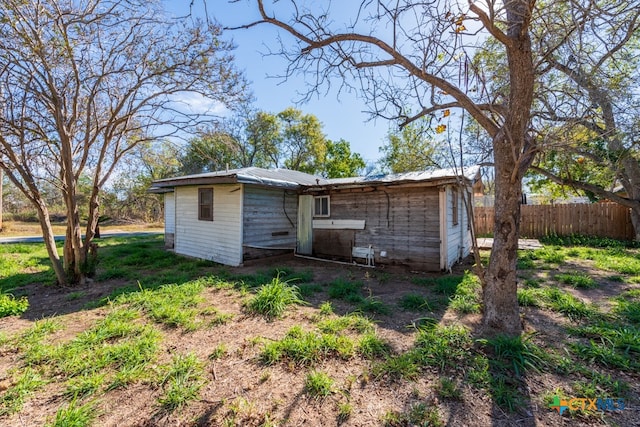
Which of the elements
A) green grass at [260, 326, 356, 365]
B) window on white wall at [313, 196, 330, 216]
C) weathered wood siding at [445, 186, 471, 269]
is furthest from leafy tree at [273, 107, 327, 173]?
green grass at [260, 326, 356, 365]

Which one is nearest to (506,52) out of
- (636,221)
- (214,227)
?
(214,227)

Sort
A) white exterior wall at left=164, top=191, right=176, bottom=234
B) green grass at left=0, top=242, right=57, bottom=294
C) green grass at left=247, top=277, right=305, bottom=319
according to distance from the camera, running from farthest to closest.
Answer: white exterior wall at left=164, top=191, right=176, bottom=234, green grass at left=0, top=242, right=57, bottom=294, green grass at left=247, top=277, right=305, bottom=319

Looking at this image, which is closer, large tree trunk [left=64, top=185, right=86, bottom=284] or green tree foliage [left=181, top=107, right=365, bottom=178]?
large tree trunk [left=64, top=185, right=86, bottom=284]

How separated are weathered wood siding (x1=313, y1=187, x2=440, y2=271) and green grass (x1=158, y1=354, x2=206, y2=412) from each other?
17.9 feet

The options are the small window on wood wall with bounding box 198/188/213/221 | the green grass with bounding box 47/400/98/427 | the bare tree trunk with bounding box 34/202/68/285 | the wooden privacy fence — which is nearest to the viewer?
the green grass with bounding box 47/400/98/427

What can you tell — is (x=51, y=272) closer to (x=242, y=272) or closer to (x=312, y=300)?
(x=242, y=272)

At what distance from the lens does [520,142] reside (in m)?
2.92

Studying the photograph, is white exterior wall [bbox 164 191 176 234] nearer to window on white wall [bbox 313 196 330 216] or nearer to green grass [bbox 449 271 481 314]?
window on white wall [bbox 313 196 330 216]

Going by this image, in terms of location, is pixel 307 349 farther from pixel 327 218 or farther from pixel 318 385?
pixel 327 218

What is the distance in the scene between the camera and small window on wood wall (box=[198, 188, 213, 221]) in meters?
8.23

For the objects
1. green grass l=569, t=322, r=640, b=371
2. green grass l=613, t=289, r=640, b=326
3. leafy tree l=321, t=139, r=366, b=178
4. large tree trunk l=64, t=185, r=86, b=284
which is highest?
leafy tree l=321, t=139, r=366, b=178

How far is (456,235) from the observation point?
25.2 ft

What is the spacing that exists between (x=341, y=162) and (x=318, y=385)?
23670 mm

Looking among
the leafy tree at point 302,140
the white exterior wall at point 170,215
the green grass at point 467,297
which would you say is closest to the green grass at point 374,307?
the green grass at point 467,297
